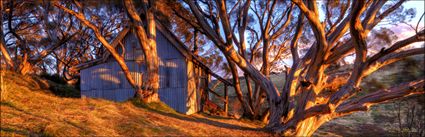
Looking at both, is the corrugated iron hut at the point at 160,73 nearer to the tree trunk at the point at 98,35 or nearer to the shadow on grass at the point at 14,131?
the tree trunk at the point at 98,35

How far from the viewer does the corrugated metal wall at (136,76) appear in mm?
23234

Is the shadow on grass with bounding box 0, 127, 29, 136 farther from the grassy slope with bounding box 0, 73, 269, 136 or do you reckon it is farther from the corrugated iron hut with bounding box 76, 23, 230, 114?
the corrugated iron hut with bounding box 76, 23, 230, 114

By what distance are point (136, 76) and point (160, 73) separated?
4.94 ft

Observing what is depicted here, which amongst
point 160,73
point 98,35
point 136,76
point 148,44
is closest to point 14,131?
point 98,35

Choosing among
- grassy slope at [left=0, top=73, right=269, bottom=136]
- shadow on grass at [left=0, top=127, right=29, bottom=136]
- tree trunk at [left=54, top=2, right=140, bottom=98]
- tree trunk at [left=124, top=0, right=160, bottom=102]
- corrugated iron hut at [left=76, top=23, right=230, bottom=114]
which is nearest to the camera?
shadow on grass at [left=0, top=127, right=29, bottom=136]

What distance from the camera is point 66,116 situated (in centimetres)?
1182

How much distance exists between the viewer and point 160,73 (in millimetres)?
23547

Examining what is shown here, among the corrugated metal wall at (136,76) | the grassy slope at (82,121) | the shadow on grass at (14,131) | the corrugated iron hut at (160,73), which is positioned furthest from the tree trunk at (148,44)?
the shadow on grass at (14,131)

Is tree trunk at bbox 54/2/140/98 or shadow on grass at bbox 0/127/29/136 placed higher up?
tree trunk at bbox 54/2/140/98

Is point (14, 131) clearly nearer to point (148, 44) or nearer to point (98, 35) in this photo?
point (98, 35)

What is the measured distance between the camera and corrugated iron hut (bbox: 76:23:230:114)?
2319cm

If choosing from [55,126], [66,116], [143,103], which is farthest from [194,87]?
[55,126]

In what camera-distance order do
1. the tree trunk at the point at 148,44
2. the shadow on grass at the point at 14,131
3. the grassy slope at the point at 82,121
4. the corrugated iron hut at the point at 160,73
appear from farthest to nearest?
the corrugated iron hut at the point at 160,73 → the tree trunk at the point at 148,44 → the grassy slope at the point at 82,121 → the shadow on grass at the point at 14,131

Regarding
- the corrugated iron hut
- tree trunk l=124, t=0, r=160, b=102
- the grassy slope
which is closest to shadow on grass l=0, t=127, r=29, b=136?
the grassy slope
